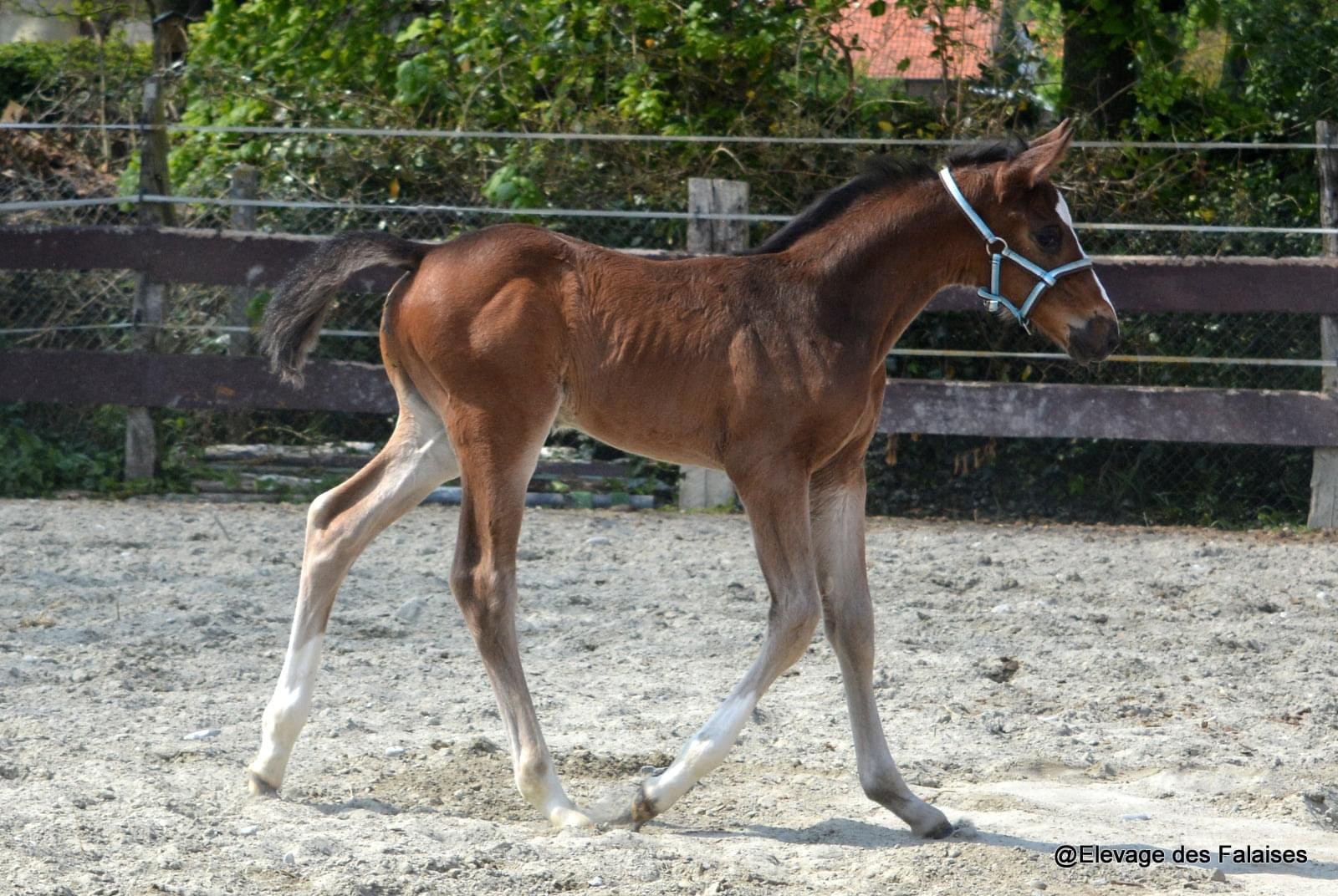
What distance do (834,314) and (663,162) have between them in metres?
5.75

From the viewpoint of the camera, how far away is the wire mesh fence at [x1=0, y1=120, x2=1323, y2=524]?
9.01 metres

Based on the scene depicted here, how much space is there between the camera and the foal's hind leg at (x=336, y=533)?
396cm

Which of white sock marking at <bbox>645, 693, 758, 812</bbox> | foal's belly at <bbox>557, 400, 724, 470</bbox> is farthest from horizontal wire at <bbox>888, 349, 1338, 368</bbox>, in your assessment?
white sock marking at <bbox>645, 693, 758, 812</bbox>

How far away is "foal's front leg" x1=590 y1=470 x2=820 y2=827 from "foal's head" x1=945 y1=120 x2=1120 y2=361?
0.83 metres

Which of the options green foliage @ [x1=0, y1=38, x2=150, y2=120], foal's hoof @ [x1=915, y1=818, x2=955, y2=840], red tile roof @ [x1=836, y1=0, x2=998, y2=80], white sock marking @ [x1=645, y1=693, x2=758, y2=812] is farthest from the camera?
green foliage @ [x1=0, y1=38, x2=150, y2=120]

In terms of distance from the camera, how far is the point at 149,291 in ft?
29.7

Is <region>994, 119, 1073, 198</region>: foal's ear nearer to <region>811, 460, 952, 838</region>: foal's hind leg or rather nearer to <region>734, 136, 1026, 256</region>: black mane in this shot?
<region>734, 136, 1026, 256</region>: black mane

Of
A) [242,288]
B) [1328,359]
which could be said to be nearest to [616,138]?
[242,288]

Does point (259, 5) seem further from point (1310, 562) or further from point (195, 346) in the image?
point (1310, 562)

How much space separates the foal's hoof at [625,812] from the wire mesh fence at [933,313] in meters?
5.26

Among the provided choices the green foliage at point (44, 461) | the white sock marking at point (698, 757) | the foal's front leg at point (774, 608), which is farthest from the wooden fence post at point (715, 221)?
the white sock marking at point (698, 757)

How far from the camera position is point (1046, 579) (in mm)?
6887

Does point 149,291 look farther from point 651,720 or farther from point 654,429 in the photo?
point 654,429

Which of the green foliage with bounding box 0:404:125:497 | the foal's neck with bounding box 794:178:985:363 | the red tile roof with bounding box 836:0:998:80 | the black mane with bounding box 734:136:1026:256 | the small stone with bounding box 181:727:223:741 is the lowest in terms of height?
the green foliage with bounding box 0:404:125:497
